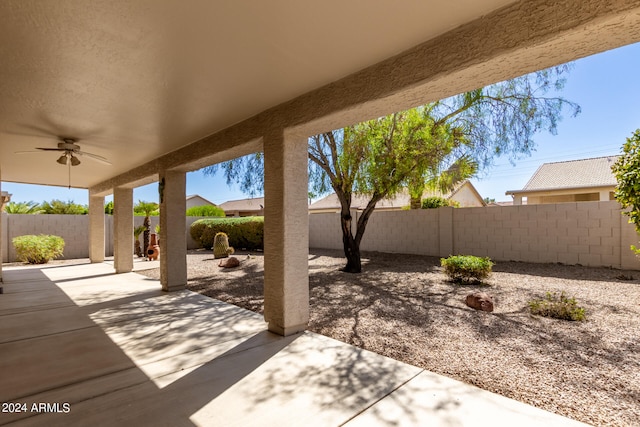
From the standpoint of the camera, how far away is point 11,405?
7.90ft

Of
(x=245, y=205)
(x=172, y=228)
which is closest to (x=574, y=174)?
(x=172, y=228)

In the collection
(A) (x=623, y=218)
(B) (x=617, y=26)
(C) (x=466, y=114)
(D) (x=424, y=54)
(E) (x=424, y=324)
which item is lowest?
(E) (x=424, y=324)

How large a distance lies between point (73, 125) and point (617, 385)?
7.08 meters

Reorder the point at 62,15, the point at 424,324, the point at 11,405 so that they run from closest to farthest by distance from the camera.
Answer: the point at 62,15 → the point at 11,405 → the point at 424,324

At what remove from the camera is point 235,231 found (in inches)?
571

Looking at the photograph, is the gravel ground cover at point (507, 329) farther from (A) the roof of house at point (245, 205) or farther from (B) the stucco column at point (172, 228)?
(A) the roof of house at point (245, 205)

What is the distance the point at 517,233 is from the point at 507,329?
19.3 ft

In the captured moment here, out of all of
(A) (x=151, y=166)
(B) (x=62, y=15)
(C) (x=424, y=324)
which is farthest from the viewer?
(A) (x=151, y=166)

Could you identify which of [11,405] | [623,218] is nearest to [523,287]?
[623,218]

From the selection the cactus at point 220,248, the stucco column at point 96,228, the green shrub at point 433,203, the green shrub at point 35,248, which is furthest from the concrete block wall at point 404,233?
the green shrub at point 35,248

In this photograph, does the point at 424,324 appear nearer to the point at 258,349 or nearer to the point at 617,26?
the point at 258,349

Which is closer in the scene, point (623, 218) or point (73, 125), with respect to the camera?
point (73, 125)

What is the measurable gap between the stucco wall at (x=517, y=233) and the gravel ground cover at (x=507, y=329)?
60cm

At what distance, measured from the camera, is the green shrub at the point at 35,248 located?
423 inches
